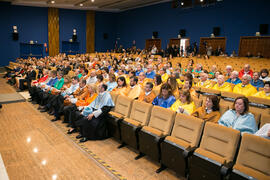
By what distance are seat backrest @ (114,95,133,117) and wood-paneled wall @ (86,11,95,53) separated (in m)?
15.1

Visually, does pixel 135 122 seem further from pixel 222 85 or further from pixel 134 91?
pixel 222 85

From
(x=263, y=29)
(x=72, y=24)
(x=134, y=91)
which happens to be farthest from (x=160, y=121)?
(x=72, y=24)

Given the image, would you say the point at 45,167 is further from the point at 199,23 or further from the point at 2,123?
the point at 199,23

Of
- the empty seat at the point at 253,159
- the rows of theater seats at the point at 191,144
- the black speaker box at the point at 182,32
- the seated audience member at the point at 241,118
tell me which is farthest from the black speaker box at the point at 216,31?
the empty seat at the point at 253,159

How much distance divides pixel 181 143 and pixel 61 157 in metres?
1.86

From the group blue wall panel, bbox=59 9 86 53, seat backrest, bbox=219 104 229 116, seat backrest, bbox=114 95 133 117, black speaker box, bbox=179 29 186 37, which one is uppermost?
blue wall panel, bbox=59 9 86 53

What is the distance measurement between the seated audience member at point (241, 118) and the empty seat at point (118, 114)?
1.54 meters

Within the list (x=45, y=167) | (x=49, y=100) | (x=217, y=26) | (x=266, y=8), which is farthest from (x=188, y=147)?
(x=217, y=26)

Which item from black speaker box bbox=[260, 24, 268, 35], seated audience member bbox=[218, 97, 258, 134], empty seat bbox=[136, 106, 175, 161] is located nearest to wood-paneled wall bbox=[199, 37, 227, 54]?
black speaker box bbox=[260, 24, 268, 35]

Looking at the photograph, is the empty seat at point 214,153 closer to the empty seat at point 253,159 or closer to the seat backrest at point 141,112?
the empty seat at point 253,159

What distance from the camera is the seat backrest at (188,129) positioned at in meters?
2.51

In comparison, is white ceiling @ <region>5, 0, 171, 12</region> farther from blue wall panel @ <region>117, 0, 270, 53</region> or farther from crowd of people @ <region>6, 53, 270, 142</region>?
crowd of people @ <region>6, 53, 270, 142</region>

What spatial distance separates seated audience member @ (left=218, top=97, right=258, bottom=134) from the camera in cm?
248

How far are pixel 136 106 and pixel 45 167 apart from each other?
1.59 m
